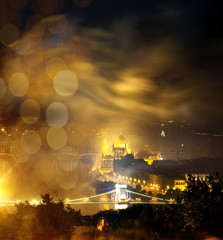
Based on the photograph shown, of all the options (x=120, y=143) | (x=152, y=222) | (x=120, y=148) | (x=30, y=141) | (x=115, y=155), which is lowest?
(x=152, y=222)

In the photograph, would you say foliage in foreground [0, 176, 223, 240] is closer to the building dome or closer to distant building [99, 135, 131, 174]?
distant building [99, 135, 131, 174]

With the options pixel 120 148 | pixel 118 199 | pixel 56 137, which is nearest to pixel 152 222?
pixel 118 199

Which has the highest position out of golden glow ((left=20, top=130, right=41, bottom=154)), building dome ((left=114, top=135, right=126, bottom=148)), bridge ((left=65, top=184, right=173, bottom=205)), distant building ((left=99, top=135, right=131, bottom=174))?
golden glow ((left=20, top=130, right=41, bottom=154))

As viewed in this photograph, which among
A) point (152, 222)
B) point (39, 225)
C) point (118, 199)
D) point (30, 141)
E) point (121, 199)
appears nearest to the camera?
point (39, 225)

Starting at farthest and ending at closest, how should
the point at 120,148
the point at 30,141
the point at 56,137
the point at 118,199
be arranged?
1. the point at 56,137
2. the point at 30,141
3. the point at 120,148
4. the point at 118,199

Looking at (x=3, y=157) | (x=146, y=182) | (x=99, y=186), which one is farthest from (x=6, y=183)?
(x=3, y=157)

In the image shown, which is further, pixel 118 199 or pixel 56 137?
pixel 56 137

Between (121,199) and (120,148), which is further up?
(120,148)

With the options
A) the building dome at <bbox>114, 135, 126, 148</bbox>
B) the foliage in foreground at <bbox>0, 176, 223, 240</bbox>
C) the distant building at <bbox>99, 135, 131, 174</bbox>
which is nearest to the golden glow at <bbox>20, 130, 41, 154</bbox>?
the distant building at <bbox>99, 135, 131, 174</bbox>

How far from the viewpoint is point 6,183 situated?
2673 centimetres

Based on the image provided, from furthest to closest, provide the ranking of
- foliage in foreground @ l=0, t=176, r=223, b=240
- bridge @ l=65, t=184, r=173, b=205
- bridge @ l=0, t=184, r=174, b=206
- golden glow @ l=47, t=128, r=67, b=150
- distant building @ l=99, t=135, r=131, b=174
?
golden glow @ l=47, t=128, r=67, b=150, distant building @ l=99, t=135, r=131, b=174, bridge @ l=65, t=184, r=173, b=205, bridge @ l=0, t=184, r=174, b=206, foliage in foreground @ l=0, t=176, r=223, b=240

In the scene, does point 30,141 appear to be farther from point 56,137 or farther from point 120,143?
point 120,143

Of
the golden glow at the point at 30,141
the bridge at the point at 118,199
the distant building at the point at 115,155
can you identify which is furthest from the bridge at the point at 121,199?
the golden glow at the point at 30,141

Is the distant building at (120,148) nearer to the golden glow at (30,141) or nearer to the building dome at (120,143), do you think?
the building dome at (120,143)
